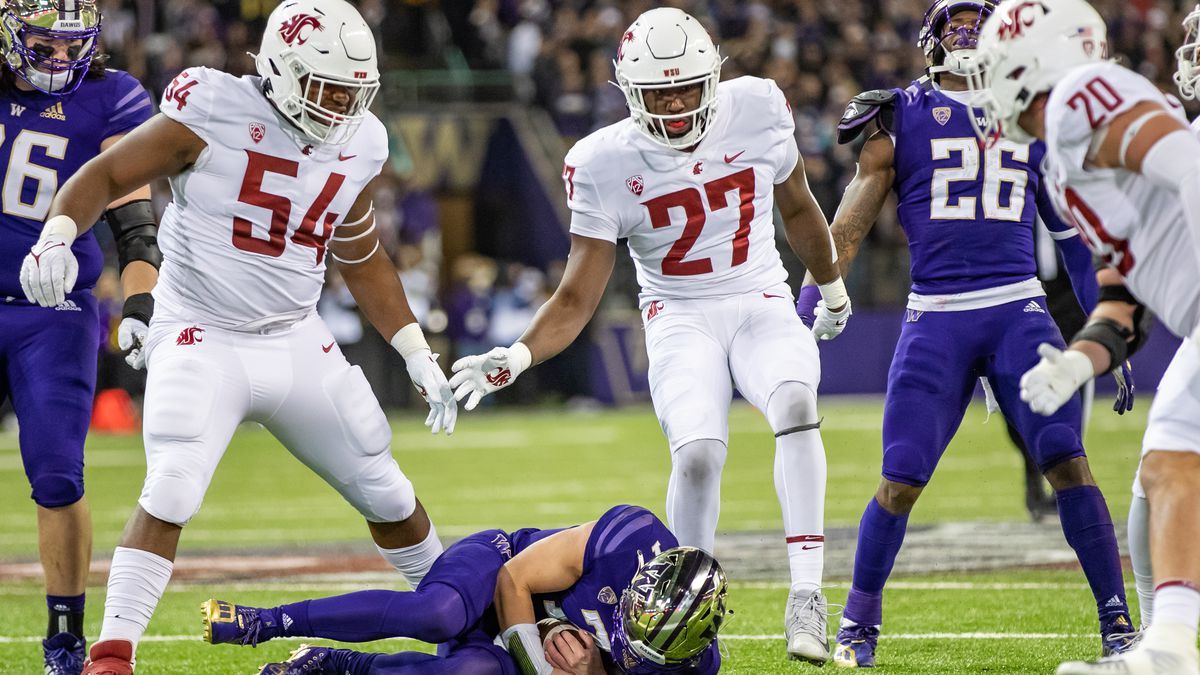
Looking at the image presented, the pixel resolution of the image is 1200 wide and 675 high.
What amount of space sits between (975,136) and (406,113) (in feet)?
42.5

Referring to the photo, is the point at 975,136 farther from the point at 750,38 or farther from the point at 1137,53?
the point at 1137,53

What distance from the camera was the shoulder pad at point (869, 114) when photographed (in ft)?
16.9

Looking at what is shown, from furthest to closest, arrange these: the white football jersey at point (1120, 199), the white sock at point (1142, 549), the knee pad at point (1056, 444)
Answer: the knee pad at point (1056, 444), the white sock at point (1142, 549), the white football jersey at point (1120, 199)

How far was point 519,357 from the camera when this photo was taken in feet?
15.3

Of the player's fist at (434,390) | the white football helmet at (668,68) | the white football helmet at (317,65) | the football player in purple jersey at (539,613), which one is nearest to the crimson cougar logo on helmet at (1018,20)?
the white football helmet at (668,68)

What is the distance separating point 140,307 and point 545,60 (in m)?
13.4

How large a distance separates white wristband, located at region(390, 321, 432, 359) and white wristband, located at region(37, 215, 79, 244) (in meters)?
1.08

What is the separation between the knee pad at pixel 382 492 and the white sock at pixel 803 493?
3.73ft

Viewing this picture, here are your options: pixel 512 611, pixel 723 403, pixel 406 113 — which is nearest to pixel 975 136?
pixel 723 403

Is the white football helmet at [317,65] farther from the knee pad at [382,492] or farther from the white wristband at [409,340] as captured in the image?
the knee pad at [382,492]

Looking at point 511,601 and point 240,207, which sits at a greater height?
point 240,207

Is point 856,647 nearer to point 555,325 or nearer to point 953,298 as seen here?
point 953,298

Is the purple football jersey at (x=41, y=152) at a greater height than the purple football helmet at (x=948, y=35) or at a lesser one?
lesser

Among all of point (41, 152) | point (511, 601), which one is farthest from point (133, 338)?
point (511, 601)
